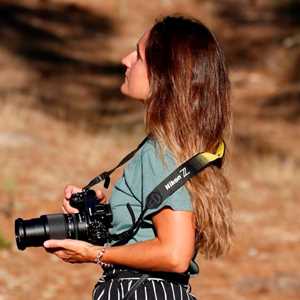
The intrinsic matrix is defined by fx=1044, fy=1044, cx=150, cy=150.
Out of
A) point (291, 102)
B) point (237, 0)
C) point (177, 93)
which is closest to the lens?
point (177, 93)

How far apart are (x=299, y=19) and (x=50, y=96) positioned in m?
8.16

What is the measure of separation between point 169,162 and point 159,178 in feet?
0.20

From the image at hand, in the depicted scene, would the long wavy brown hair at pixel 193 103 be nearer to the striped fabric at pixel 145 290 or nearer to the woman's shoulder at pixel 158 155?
the woman's shoulder at pixel 158 155

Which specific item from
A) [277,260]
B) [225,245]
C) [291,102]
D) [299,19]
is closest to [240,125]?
[291,102]

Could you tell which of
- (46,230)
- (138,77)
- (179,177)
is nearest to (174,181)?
(179,177)

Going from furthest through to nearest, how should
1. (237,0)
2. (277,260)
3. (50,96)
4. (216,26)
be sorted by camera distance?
(237,0), (216,26), (50,96), (277,260)

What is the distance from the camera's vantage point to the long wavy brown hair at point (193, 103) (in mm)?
3197

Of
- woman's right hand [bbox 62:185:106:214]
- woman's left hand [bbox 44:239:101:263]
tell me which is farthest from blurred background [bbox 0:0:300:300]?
woman's left hand [bbox 44:239:101:263]

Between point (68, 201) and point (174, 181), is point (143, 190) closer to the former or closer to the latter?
point (174, 181)

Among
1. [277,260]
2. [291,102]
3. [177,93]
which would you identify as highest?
[291,102]

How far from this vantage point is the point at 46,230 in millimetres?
3404

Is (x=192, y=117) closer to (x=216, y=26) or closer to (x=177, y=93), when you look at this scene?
(x=177, y=93)

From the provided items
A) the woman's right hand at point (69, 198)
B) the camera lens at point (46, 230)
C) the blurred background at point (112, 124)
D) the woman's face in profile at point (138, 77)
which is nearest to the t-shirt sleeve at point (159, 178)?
the woman's face in profile at point (138, 77)

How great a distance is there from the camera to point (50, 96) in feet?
43.7
